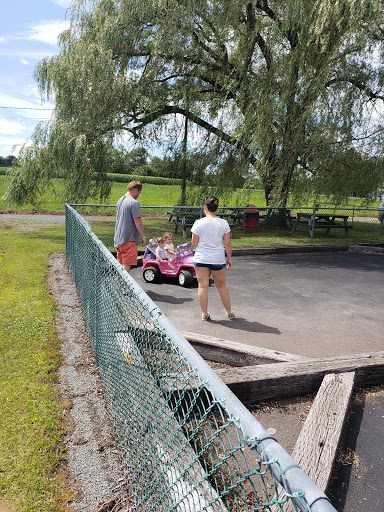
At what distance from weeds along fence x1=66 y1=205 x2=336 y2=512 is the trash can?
1261cm

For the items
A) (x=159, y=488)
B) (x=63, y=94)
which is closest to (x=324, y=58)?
(x=63, y=94)

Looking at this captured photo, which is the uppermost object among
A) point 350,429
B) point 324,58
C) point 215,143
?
point 324,58

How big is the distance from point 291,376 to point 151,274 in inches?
198

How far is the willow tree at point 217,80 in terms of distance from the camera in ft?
44.1

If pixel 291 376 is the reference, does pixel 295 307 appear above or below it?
below

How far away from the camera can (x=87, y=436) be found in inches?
132

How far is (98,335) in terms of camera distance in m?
4.47

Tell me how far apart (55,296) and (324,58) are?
35.6 feet

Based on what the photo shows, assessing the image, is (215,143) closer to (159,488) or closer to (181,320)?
(181,320)

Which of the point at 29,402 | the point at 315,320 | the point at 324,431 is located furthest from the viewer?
the point at 315,320

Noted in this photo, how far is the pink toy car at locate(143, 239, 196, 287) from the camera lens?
27.6 feet

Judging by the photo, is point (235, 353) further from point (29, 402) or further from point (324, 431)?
point (29, 402)

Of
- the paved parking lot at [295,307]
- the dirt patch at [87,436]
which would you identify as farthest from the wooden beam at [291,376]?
the dirt patch at [87,436]

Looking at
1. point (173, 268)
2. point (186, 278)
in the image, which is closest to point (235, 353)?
point (186, 278)
